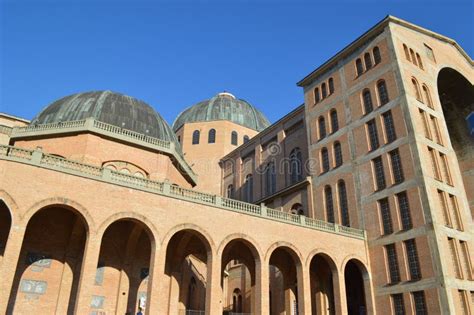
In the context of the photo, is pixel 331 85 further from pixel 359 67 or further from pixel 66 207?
pixel 66 207

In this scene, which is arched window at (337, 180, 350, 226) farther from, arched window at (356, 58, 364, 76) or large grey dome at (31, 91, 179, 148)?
large grey dome at (31, 91, 179, 148)

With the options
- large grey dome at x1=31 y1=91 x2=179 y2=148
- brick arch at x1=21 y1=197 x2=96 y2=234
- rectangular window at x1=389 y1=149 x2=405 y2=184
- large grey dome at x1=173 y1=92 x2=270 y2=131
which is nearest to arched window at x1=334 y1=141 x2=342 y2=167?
rectangular window at x1=389 y1=149 x2=405 y2=184

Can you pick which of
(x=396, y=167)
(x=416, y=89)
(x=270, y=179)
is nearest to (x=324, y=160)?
(x=396, y=167)

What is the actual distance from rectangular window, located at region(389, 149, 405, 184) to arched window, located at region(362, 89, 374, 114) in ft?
13.3

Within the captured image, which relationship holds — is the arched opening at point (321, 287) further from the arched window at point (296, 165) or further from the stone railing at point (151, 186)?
the arched window at point (296, 165)

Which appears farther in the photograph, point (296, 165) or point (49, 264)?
point (296, 165)

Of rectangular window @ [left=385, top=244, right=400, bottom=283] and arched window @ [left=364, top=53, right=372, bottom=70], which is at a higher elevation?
arched window @ [left=364, top=53, right=372, bottom=70]

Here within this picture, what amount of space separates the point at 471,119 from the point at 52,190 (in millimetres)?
33187

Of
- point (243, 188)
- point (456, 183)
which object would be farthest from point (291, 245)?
point (243, 188)

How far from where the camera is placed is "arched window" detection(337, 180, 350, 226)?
2818cm

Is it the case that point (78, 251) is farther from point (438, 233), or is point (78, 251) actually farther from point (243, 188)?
point (243, 188)

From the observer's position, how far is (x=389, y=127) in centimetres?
2688

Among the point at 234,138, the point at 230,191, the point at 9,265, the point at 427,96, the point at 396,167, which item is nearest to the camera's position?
the point at 9,265

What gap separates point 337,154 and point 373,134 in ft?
11.0
